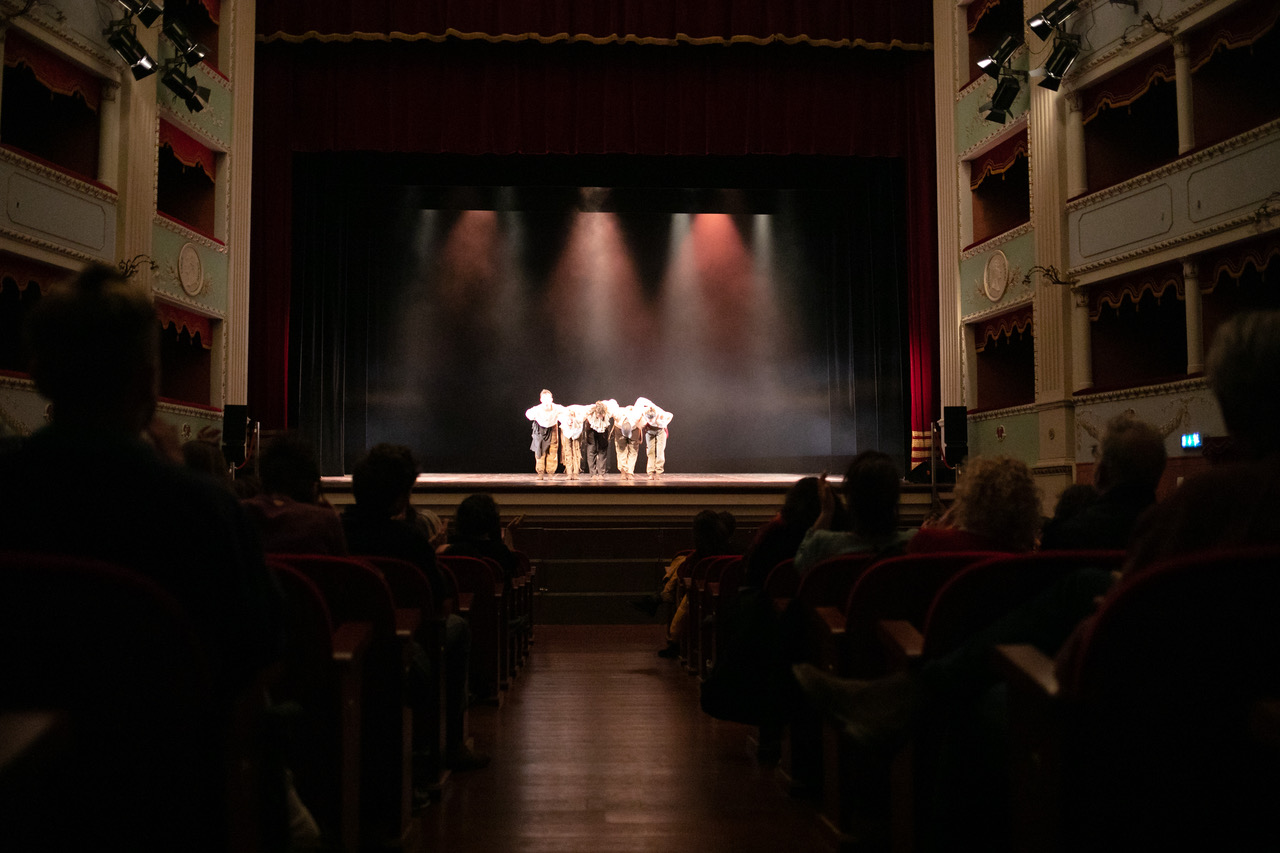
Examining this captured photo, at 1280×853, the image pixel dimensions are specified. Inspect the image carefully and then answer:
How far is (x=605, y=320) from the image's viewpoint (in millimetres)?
14617

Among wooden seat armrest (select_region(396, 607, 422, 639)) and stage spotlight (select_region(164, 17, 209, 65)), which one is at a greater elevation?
stage spotlight (select_region(164, 17, 209, 65))

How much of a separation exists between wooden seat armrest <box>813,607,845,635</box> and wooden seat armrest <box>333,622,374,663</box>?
0.99 metres

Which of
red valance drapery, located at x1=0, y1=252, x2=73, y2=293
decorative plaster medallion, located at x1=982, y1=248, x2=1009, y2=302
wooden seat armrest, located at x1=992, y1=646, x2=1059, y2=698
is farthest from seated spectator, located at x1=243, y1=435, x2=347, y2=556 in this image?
decorative plaster medallion, located at x1=982, y1=248, x2=1009, y2=302

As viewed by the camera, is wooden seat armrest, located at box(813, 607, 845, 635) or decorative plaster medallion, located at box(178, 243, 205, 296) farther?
decorative plaster medallion, located at box(178, 243, 205, 296)

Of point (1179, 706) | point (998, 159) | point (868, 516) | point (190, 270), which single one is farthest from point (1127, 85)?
point (1179, 706)

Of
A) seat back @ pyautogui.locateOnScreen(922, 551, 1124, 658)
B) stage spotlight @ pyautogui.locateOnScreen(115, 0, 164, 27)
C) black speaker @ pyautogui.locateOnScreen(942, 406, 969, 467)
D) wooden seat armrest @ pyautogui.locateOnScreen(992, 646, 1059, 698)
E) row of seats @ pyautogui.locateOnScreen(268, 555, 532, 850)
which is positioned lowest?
row of seats @ pyautogui.locateOnScreen(268, 555, 532, 850)

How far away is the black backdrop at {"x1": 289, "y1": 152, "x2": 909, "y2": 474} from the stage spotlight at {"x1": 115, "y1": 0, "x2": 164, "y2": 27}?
366cm

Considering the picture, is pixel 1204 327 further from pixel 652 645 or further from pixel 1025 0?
pixel 652 645

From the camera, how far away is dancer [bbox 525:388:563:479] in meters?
13.1

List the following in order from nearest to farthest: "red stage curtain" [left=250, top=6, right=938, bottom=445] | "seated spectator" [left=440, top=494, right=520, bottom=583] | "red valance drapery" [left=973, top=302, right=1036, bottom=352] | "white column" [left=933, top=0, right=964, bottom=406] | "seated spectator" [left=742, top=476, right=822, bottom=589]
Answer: "seated spectator" [left=742, top=476, right=822, bottom=589] < "seated spectator" [left=440, top=494, right=520, bottom=583] < "red valance drapery" [left=973, top=302, right=1036, bottom=352] < "red stage curtain" [left=250, top=6, right=938, bottom=445] < "white column" [left=933, top=0, right=964, bottom=406]

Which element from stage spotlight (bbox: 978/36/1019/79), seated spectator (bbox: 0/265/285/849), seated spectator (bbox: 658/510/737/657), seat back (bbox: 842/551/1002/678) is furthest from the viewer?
stage spotlight (bbox: 978/36/1019/79)

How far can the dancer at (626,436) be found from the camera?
13078 mm

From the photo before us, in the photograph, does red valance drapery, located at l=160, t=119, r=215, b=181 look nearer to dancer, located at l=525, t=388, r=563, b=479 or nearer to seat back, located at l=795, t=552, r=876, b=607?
dancer, located at l=525, t=388, r=563, b=479

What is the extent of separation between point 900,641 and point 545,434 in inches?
453
